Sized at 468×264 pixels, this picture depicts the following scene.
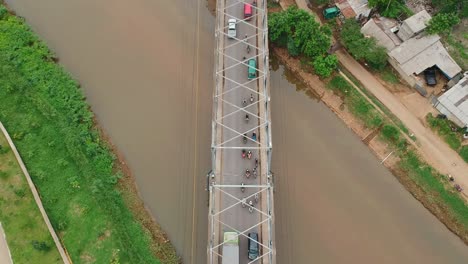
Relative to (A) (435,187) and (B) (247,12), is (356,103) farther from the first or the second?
(B) (247,12)

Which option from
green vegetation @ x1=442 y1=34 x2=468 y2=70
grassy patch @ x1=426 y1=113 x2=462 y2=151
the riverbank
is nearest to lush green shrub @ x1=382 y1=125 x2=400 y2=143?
the riverbank

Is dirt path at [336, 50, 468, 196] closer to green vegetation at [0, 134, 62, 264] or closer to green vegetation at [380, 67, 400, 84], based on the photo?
green vegetation at [380, 67, 400, 84]

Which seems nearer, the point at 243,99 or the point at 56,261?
the point at 56,261

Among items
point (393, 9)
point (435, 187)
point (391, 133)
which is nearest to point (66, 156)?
point (391, 133)

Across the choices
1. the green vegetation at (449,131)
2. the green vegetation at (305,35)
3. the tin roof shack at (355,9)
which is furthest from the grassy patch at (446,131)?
the tin roof shack at (355,9)

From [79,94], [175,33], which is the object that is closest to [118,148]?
[79,94]

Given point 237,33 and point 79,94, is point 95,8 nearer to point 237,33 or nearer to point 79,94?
point 79,94

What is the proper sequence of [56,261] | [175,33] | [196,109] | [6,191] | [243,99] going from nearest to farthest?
1. [56,261]
2. [6,191]
3. [243,99]
4. [196,109]
5. [175,33]
